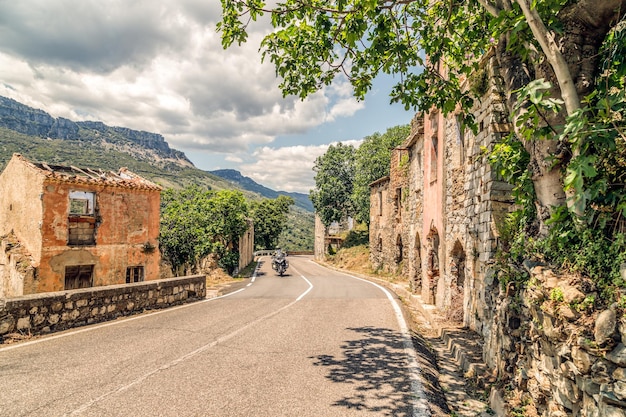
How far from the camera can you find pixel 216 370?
5.33 meters

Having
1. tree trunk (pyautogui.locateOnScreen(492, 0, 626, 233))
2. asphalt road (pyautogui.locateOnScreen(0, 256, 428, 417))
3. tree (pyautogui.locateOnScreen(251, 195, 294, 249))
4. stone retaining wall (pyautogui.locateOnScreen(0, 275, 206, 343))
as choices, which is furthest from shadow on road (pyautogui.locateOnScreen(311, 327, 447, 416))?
tree (pyautogui.locateOnScreen(251, 195, 294, 249))

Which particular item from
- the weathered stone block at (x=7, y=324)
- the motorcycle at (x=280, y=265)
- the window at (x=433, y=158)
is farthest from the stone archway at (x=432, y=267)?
the motorcycle at (x=280, y=265)

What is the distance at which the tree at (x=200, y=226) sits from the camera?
2694 cm

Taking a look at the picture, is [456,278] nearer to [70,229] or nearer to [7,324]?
[7,324]

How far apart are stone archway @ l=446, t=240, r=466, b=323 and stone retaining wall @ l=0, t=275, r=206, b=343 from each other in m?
8.29

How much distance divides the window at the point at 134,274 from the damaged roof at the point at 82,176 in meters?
4.08

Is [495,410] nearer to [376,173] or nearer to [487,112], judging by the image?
[487,112]

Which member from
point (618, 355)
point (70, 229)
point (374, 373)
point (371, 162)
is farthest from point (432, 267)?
point (371, 162)

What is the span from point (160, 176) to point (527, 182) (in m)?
176

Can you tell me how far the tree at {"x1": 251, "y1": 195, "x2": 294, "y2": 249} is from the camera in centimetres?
6294

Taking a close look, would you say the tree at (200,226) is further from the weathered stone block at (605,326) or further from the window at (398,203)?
the weathered stone block at (605,326)

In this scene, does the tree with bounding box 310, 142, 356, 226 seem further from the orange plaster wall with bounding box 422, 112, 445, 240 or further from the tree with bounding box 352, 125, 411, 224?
the orange plaster wall with bounding box 422, 112, 445, 240

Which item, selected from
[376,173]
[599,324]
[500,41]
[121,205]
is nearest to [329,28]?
[500,41]

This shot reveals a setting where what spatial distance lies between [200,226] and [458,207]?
2241 centimetres
